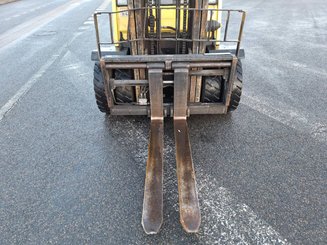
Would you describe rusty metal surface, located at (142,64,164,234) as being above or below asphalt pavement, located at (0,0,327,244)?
above

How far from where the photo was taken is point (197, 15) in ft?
11.4

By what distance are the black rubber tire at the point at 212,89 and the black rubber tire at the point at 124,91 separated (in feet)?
3.76

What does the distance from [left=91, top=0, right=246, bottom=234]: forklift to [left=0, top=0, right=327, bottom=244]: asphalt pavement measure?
264 millimetres

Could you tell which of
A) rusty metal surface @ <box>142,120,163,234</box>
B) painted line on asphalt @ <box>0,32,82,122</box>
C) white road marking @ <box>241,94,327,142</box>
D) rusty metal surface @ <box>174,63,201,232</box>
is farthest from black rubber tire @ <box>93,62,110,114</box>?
white road marking @ <box>241,94,327,142</box>

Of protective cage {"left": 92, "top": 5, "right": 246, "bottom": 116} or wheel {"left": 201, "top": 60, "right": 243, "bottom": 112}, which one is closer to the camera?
protective cage {"left": 92, "top": 5, "right": 246, "bottom": 116}

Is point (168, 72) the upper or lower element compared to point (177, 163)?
upper

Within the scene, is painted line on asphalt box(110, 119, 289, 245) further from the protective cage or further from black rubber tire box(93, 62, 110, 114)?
black rubber tire box(93, 62, 110, 114)

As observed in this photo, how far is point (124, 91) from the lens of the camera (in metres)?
4.18

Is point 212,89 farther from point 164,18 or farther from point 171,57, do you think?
point 164,18

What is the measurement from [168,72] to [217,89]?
0.92 m

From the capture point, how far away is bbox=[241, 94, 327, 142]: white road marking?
399 cm

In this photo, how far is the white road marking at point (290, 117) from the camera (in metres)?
3.99

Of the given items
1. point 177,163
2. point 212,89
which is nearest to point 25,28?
point 212,89

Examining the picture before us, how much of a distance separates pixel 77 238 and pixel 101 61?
2177 mm
